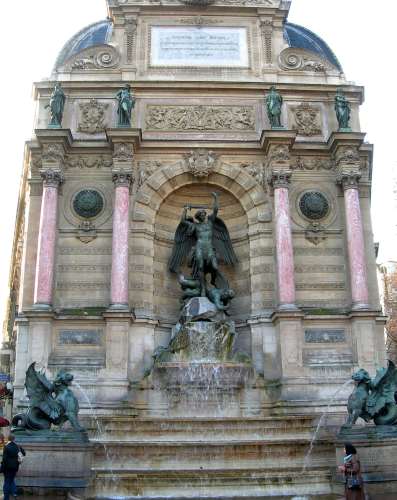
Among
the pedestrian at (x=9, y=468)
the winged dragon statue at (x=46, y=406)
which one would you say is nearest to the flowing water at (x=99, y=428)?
the winged dragon statue at (x=46, y=406)

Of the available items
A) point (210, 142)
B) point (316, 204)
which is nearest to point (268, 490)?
point (316, 204)

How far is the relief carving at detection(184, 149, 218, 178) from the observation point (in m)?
19.5

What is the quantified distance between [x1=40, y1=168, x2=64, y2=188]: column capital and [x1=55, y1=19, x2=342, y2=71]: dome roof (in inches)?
198

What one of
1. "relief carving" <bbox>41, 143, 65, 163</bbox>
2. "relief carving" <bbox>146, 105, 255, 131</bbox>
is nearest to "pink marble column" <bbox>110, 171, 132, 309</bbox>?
"relief carving" <bbox>41, 143, 65, 163</bbox>

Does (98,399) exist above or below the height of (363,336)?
below

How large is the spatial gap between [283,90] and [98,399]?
11.9 metres

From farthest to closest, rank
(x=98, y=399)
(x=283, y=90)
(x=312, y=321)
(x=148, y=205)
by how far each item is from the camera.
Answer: (x=283, y=90), (x=148, y=205), (x=312, y=321), (x=98, y=399)

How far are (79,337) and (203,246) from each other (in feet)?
15.7

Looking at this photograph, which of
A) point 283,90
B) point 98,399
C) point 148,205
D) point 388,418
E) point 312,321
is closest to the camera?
point 388,418

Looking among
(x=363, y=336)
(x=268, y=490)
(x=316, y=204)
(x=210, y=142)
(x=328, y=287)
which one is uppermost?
(x=210, y=142)

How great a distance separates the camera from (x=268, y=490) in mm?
10789

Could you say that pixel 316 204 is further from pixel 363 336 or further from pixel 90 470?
pixel 90 470

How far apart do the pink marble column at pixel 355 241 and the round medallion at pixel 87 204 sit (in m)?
7.83

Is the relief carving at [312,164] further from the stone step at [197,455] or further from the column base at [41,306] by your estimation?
the stone step at [197,455]
